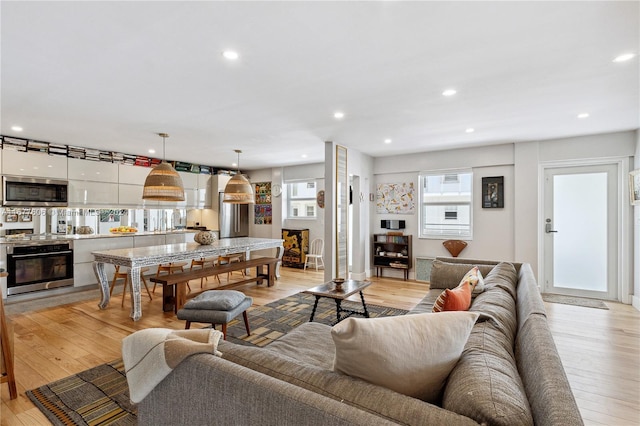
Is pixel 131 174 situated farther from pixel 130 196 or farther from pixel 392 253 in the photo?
pixel 392 253

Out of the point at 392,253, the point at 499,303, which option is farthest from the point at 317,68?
the point at 392,253

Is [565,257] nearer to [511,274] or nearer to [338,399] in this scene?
[511,274]

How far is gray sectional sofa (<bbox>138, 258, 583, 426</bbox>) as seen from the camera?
33.0 inches

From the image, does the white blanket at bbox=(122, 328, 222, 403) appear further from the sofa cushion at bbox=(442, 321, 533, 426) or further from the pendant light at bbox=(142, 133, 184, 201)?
the pendant light at bbox=(142, 133, 184, 201)

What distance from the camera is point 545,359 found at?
105 centimetres

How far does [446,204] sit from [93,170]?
6395 millimetres

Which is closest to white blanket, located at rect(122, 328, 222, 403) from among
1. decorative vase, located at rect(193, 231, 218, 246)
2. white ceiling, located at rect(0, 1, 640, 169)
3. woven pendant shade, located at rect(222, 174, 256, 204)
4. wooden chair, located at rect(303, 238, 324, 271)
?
white ceiling, located at rect(0, 1, 640, 169)

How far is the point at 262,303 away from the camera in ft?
14.9

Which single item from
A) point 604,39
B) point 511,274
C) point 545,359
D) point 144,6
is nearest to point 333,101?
point 144,6

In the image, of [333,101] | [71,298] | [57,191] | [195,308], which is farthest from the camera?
[57,191]

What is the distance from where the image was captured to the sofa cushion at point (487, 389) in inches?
32.6

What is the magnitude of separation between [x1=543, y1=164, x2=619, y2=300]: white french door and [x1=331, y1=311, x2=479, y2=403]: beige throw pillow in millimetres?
5132

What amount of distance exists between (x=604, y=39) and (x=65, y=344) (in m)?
5.14

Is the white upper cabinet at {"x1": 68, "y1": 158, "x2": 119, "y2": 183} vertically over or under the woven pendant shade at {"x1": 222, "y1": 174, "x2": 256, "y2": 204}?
over
